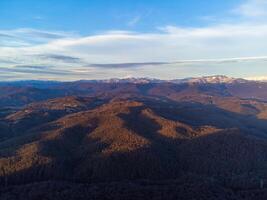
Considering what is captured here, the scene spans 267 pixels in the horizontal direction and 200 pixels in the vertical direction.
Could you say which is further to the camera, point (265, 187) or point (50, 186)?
point (265, 187)

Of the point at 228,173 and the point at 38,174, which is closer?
the point at 38,174

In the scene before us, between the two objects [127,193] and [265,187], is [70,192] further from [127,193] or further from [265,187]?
[265,187]

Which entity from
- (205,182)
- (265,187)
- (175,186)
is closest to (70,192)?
(175,186)

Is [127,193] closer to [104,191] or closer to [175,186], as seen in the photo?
[104,191]

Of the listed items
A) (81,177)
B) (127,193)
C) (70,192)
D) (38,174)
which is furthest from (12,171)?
(127,193)

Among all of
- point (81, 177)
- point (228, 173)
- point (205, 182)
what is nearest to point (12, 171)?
point (81, 177)

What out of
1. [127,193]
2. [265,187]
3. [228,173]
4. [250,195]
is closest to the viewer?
[127,193]

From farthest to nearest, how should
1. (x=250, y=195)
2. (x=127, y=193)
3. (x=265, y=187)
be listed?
1. (x=265, y=187)
2. (x=250, y=195)
3. (x=127, y=193)

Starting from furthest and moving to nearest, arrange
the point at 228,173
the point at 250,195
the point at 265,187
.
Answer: the point at 228,173 < the point at 265,187 < the point at 250,195
